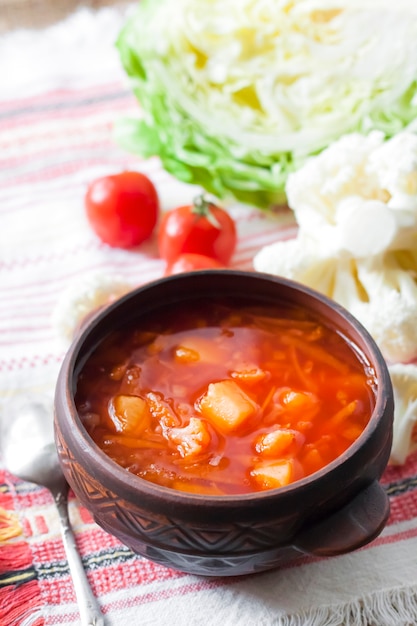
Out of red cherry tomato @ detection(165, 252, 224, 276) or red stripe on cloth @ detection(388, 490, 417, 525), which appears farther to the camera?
red cherry tomato @ detection(165, 252, 224, 276)

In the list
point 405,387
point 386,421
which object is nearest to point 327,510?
point 386,421

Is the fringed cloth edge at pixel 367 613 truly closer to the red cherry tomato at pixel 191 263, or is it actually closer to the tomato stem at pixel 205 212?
the red cherry tomato at pixel 191 263

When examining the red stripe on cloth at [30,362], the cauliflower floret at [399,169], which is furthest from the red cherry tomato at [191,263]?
the cauliflower floret at [399,169]

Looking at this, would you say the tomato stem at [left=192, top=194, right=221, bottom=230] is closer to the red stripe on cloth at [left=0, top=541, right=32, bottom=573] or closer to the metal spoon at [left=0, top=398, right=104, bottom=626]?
the metal spoon at [left=0, top=398, right=104, bottom=626]

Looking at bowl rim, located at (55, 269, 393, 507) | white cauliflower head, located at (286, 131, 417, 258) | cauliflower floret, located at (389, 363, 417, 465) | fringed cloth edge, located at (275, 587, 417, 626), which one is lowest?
fringed cloth edge, located at (275, 587, 417, 626)

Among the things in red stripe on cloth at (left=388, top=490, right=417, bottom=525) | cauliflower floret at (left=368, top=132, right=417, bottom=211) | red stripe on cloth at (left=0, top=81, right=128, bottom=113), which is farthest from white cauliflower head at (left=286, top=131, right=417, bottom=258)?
red stripe on cloth at (left=0, top=81, right=128, bottom=113)

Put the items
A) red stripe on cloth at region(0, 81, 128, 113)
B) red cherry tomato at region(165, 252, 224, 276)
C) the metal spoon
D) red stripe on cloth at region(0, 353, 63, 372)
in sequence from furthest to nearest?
red stripe on cloth at region(0, 81, 128, 113), red cherry tomato at region(165, 252, 224, 276), red stripe on cloth at region(0, 353, 63, 372), the metal spoon

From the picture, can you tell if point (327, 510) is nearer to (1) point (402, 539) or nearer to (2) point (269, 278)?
(1) point (402, 539)

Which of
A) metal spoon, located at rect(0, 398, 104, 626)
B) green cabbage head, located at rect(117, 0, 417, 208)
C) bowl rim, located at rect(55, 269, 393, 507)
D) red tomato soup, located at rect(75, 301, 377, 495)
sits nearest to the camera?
bowl rim, located at rect(55, 269, 393, 507)
